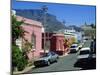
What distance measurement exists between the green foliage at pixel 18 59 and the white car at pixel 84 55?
0.78 m

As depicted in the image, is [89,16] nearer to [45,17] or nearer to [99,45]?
[99,45]

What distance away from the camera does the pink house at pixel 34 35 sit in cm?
304

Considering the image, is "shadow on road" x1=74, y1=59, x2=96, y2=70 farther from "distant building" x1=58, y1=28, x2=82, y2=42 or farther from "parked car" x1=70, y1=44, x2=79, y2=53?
"distant building" x1=58, y1=28, x2=82, y2=42

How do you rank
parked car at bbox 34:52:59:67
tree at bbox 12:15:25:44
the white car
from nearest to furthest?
tree at bbox 12:15:25:44 < parked car at bbox 34:52:59:67 < the white car

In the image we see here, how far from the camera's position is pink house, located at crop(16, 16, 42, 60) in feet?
9.97

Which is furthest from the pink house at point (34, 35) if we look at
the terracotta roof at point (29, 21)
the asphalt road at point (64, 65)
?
the asphalt road at point (64, 65)

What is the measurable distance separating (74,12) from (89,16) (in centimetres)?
23

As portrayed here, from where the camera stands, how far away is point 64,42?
322cm

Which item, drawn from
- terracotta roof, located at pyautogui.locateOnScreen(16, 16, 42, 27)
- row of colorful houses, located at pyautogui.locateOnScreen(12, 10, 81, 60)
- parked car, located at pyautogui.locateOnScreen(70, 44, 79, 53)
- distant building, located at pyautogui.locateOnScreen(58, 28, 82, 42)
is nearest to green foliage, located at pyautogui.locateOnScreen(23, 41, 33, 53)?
row of colorful houses, located at pyautogui.locateOnScreen(12, 10, 81, 60)

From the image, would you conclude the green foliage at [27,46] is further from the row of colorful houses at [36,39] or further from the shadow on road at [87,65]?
the shadow on road at [87,65]

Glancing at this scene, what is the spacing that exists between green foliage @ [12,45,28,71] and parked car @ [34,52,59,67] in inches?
6.4

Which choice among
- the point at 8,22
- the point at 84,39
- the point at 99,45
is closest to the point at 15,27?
the point at 8,22

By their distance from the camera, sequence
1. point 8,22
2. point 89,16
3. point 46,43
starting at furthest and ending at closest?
point 89,16, point 46,43, point 8,22

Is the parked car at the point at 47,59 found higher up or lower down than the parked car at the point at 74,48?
lower down
